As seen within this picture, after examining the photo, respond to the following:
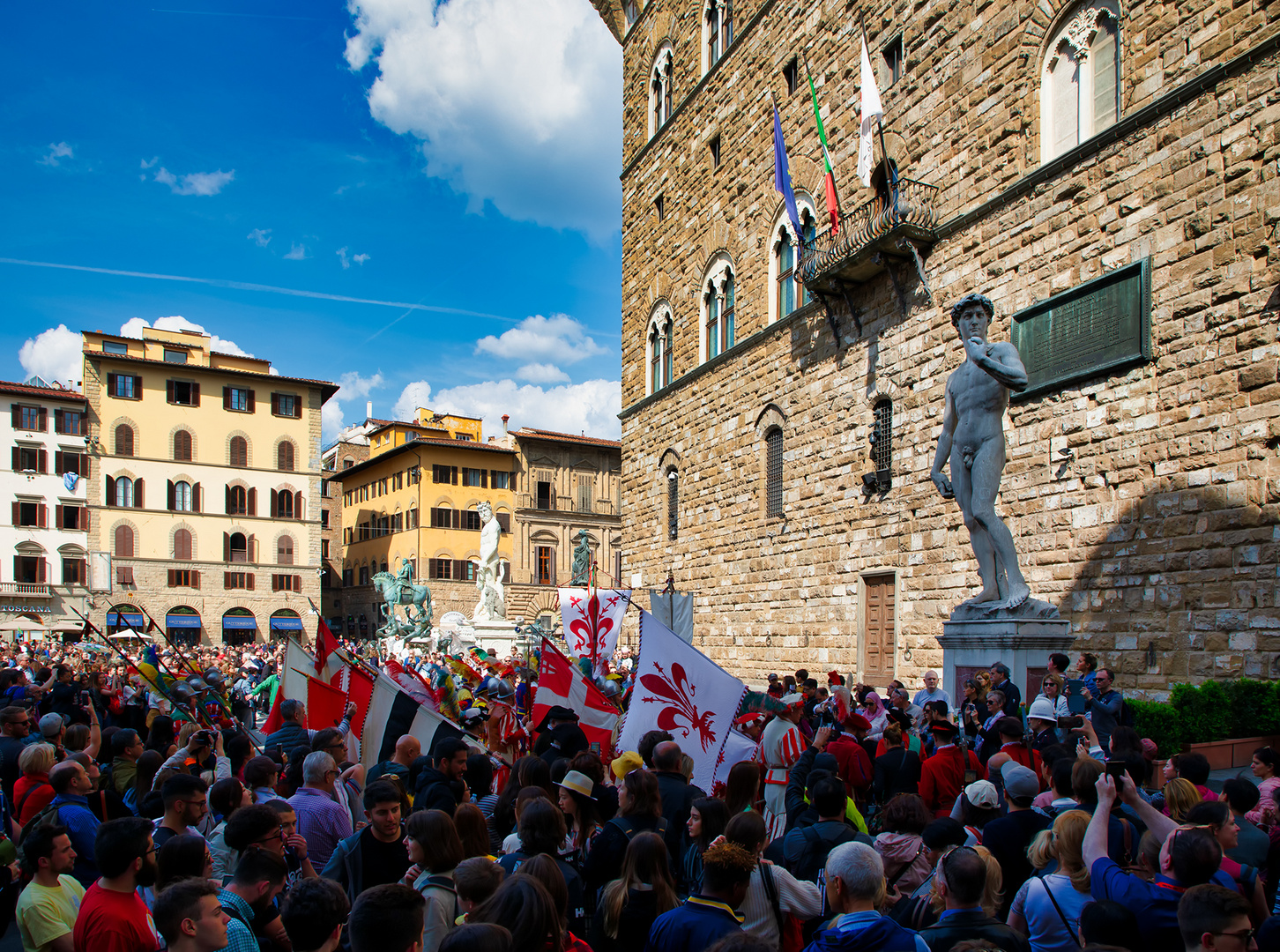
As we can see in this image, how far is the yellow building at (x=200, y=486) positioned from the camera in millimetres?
51594

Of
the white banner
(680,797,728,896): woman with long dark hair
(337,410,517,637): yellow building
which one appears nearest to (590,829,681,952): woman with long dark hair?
(680,797,728,896): woman with long dark hair

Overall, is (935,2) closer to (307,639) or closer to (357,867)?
(357,867)

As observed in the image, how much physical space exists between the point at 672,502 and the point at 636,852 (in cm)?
2178

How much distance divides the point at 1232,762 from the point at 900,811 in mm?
6515

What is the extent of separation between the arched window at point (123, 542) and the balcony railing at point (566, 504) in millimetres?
21497

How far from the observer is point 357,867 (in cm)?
449

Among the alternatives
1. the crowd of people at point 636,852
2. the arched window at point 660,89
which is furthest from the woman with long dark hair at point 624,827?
the arched window at point 660,89

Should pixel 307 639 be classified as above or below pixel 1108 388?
below

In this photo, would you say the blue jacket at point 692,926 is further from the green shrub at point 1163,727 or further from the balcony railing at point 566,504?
the balcony railing at point 566,504

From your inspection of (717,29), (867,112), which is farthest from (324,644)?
(717,29)

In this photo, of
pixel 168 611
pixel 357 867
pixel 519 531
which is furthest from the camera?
pixel 519 531

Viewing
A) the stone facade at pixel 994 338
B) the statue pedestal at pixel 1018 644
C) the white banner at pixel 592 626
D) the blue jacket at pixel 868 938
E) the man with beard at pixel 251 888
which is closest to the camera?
the blue jacket at pixel 868 938

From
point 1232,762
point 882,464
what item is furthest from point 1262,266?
point 882,464

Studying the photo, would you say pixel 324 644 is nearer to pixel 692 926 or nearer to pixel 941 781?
pixel 941 781
